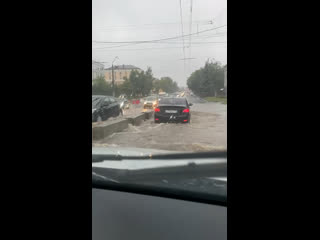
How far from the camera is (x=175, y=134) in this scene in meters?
4.58

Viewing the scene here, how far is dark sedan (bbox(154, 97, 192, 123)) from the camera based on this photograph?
14.9 feet

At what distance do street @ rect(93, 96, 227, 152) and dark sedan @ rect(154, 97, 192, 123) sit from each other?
0.09 meters

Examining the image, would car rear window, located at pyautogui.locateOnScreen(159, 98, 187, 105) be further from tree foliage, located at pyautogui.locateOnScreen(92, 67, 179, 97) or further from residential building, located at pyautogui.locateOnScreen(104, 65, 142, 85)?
residential building, located at pyautogui.locateOnScreen(104, 65, 142, 85)

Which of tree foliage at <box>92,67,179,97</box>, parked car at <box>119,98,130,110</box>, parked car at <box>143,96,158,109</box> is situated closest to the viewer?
tree foliage at <box>92,67,179,97</box>

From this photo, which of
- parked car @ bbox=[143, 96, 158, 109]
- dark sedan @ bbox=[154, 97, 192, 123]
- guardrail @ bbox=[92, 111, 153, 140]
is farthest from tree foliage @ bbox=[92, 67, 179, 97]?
guardrail @ bbox=[92, 111, 153, 140]

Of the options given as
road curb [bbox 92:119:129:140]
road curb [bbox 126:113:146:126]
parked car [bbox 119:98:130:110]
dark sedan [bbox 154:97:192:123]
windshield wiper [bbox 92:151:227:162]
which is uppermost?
parked car [bbox 119:98:130:110]

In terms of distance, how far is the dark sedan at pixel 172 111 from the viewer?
14.9ft

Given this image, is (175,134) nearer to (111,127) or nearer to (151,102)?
(151,102)
